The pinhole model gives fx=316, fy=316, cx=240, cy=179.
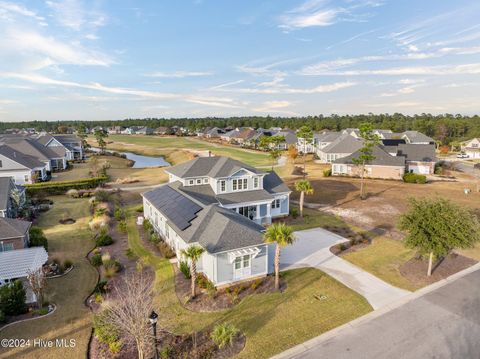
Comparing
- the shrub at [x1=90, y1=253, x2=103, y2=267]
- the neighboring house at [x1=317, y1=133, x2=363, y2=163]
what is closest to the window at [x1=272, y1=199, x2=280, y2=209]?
the shrub at [x1=90, y1=253, x2=103, y2=267]

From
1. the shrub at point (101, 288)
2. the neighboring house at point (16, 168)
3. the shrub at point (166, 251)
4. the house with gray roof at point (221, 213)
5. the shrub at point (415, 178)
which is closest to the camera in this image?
the shrub at point (101, 288)

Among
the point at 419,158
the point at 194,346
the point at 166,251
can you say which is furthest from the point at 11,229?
the point at 419,158

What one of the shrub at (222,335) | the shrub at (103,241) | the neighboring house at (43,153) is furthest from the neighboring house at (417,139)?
the shrub at (222,335)

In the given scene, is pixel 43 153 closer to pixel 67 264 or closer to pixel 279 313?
pixel 67 264

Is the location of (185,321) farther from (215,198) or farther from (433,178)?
(433,178)

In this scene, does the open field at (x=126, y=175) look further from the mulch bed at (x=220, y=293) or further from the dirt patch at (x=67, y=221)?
the mulch bed at (x=220, y=293)

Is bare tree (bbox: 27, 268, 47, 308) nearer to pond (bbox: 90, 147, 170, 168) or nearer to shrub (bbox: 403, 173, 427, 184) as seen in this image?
shrub (bbox: 403, 173, 427, 184)
